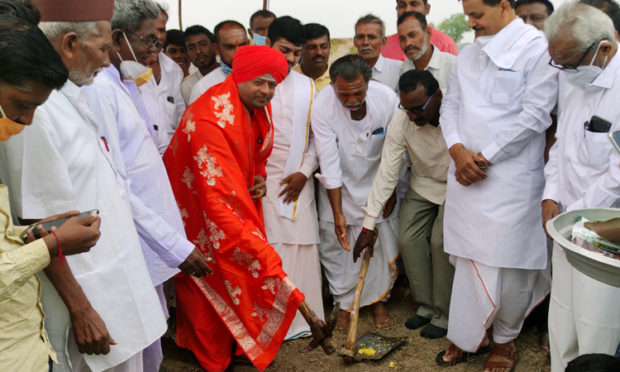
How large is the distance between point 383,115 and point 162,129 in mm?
1652

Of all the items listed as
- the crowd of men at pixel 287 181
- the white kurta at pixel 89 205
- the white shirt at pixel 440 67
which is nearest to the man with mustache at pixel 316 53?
the crowd of men at pixel 287 181

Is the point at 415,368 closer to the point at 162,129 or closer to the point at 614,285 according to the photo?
the point at 614,285

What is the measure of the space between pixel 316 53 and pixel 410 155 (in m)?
1.23

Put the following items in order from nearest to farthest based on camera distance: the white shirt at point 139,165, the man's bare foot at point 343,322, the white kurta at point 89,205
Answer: the white kurta at point 89,205
the white shirt at point 139,165
the man's bare foot at point 343,322

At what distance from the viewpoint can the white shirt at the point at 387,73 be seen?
4.55m

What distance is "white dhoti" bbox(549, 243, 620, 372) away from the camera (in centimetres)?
208

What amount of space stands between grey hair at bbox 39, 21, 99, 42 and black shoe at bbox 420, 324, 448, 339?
2932mm

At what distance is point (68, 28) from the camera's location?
1.97m

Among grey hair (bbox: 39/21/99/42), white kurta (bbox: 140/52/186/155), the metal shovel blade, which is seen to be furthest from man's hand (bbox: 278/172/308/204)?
grey hair (bbox: 39/21/99/42)

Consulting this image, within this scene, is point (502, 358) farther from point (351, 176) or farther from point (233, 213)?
point (233, 213)

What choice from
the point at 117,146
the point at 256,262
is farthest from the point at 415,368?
the point at 117,146

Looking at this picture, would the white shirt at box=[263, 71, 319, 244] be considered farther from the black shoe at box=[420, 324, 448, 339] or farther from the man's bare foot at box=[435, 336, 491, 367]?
the man's bare foot at box=[435, 336, 491, 367]

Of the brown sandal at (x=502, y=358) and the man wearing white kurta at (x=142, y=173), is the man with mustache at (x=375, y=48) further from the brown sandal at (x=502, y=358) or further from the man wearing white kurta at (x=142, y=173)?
the man wearing white kurta at (x=142, y=173)

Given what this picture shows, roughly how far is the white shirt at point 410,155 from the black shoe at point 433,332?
0.85 m
